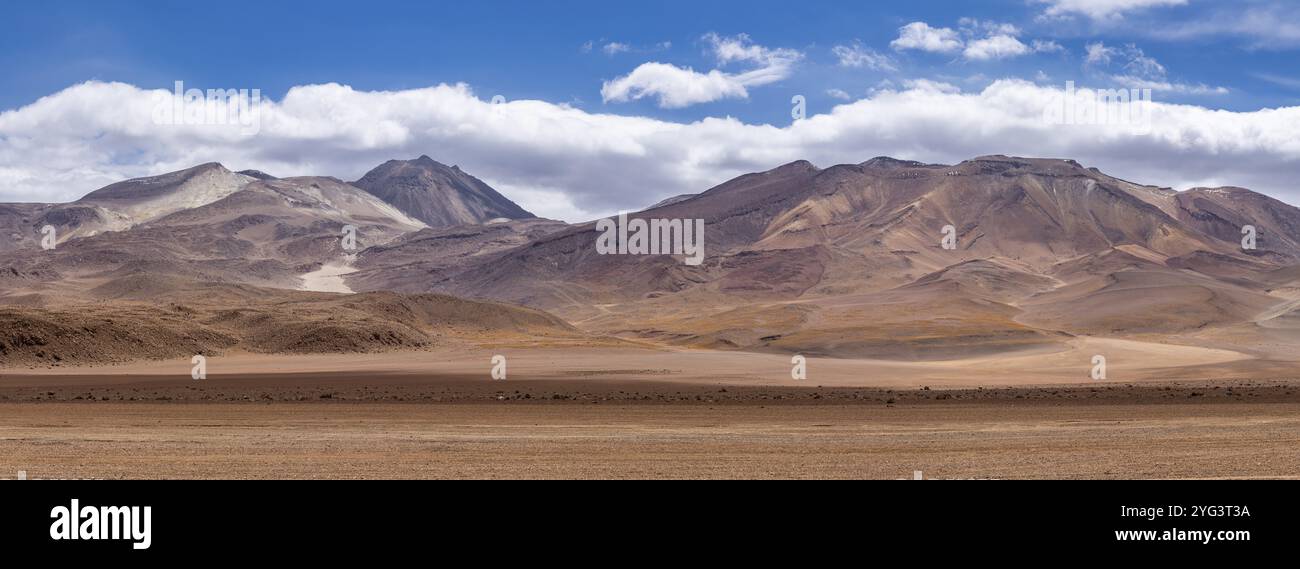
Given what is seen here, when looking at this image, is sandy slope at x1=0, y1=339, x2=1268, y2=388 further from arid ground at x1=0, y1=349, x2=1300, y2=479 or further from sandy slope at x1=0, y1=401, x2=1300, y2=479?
sandy slope at x1=0, y1=401, x2=1300, y2=479

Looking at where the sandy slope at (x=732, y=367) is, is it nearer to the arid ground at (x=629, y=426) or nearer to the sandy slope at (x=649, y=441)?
the arid ground at (x=629, y=426)

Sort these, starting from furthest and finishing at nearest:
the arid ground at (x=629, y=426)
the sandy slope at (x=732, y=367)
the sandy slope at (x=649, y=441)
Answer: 1. the sandy slope at (x=732, y=367)
2. the arid ground at (x=629, y=426)
3. the sandy slope at (x=649, y=441)

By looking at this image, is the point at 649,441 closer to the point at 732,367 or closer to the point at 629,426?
the point at 629,426

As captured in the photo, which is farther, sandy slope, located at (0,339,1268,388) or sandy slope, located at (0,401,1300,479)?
sandy slope, located at (0,339,1268,388)

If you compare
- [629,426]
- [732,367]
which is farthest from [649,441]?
[732,367]

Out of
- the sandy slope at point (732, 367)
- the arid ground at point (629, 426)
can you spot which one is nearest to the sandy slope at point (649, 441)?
the arid ground at point (629, 426)

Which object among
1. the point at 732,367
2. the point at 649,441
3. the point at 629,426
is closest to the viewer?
the point at 649,441

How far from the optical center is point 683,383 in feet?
184

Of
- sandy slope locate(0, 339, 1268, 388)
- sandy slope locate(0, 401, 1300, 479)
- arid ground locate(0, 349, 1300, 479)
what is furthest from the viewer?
sandy slope locate(0, 339, 1268, 388)

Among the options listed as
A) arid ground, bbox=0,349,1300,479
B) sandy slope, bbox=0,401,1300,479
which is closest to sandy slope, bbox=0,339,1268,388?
arid ground, bbox=0,349,1300,479

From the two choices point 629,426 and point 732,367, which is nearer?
point 629,426
